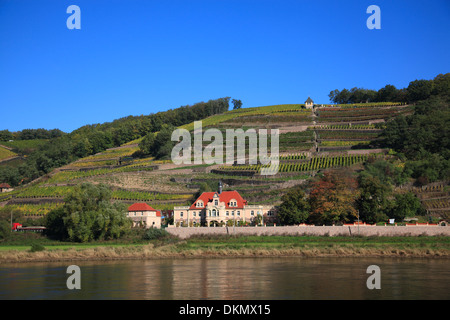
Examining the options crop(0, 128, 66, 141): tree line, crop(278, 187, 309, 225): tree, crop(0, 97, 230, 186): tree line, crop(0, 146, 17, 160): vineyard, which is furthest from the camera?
crop(0, 128, 66, 141): tree line

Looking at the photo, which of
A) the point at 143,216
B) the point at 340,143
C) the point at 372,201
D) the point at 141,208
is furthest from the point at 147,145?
the point at 372,201

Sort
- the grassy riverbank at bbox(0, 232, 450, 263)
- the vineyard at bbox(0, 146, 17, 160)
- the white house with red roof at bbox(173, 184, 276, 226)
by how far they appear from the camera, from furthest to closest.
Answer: the vineyard at bbox(0, 146, 17, 160) < the white house with red roof at bbox(173, 184, 276, 226) < the grassy riverbank at bbox(0, 232, 450, 263)

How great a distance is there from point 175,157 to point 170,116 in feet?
178

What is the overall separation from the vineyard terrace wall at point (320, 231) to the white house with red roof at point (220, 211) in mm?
4935

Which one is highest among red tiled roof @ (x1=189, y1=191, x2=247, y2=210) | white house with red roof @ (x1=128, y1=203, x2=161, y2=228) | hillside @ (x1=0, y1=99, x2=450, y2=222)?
hillside @ (x1=0, y1=99, x2=450, y2=222)

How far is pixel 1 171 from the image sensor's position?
365 feet

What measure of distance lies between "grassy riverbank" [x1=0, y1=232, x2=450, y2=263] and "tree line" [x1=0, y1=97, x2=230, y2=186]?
64.4 m

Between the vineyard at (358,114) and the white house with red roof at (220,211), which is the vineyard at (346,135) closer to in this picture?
the vineyard at (358,114)

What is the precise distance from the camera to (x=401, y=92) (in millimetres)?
134625

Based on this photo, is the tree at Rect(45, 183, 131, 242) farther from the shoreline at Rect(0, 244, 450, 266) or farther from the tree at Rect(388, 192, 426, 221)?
the tree at Rect(388, 192, 426, 221)

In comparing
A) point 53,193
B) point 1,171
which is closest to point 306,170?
point 53,193

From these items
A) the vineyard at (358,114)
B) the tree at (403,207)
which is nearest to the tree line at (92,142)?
the vineyard at (358,114)

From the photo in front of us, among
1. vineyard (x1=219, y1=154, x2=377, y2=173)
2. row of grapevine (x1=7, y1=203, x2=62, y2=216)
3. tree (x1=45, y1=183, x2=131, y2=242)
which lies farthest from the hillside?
tree (x1=45, y1=183, x2=131, y2=242)

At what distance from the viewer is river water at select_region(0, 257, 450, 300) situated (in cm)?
2828
